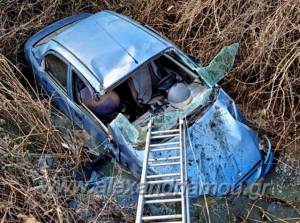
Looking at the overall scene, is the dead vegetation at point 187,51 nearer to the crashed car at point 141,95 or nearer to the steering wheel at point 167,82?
the crashed car at point 141,95

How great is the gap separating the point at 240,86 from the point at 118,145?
79.9 inches

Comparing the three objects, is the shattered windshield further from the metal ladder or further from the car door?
the car door

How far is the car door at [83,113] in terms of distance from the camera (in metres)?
5.12

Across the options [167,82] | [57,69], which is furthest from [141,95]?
[57,69]

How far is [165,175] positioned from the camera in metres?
3.90

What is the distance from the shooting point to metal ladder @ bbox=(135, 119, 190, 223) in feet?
11.7

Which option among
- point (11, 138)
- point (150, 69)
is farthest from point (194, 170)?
point (11, 138)

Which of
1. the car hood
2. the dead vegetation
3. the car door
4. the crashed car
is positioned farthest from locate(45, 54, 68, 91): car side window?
the car hood

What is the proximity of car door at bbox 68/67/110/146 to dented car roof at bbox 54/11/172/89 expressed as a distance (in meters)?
0.23

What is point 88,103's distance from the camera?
17.7 ft

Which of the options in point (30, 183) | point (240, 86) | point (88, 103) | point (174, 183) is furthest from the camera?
point (240, 86)

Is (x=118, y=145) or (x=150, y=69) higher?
(x=150, y=69)

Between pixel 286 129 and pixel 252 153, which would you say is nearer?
pixel 252 153

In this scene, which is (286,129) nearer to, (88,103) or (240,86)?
(240,86)
